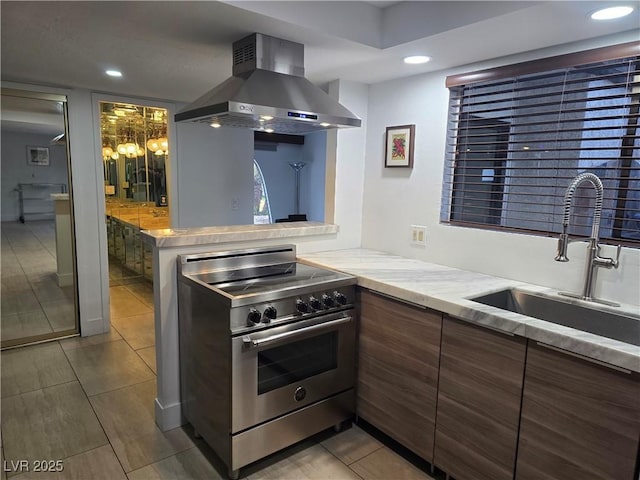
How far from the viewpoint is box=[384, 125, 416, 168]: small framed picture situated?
2701 millimetres

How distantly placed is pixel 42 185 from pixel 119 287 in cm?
211

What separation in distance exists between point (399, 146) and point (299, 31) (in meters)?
1.09

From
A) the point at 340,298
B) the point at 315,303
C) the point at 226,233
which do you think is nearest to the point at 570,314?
the point at 340,298

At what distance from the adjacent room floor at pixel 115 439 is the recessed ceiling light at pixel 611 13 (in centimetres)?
217

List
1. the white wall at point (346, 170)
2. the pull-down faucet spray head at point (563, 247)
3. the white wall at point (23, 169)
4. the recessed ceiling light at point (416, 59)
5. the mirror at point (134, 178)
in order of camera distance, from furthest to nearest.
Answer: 1. the mirror at point (134, 178)
2. the white wall at point (23, 169)
3. the white wall at point (346, 170)
4. the recessed ceiling light at point (416, 59)
5. the pull-down faucet spray head at point (563, 247)

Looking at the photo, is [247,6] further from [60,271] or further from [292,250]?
[60,271]

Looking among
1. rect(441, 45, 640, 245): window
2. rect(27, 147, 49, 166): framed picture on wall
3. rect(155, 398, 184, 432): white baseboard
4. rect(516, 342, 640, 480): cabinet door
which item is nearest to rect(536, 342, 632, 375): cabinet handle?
rect(516, 342, 640, 480): cabinet door

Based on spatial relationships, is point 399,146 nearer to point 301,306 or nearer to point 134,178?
point 301,306

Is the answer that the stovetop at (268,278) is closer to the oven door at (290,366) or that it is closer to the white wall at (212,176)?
the oven door at (290,366)

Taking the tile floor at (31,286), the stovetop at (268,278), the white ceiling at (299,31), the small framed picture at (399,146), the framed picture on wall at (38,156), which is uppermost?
the white ceiling at (299,31)

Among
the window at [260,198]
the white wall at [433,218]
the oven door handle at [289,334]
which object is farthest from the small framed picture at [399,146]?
the window at [260,198]

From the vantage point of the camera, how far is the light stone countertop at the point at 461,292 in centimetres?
138

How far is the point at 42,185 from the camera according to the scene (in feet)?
10.8

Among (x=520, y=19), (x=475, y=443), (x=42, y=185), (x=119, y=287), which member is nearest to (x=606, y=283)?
(x=475, y=443)
